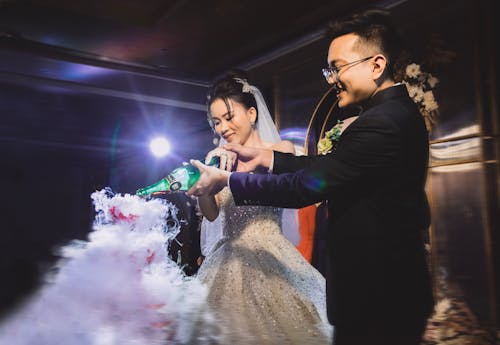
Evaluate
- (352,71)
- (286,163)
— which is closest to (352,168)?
(352,71)

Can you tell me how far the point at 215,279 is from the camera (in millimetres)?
3037

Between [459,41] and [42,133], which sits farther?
[42,133]

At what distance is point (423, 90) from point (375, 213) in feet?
10.6

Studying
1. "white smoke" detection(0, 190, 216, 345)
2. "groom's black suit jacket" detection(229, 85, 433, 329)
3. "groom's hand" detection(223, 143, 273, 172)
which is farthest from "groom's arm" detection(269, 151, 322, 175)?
"white smoke" detection(0, 190, 216, 345)

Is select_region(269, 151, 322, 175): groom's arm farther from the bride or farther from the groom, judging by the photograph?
the bride

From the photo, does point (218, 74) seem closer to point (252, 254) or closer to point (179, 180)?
point (252, 254)

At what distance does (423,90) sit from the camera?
442 cm

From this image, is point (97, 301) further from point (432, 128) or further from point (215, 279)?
point (432, 128)

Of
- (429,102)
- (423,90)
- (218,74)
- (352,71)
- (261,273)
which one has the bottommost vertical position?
(261,273)

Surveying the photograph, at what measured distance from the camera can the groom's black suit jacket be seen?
4.85 ft

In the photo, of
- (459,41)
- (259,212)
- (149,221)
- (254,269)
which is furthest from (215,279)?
(459,41)

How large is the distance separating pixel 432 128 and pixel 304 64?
2140 mm

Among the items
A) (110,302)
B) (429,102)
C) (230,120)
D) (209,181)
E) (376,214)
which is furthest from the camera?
(429,102)

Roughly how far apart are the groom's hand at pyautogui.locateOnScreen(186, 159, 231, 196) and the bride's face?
4.53 feet
